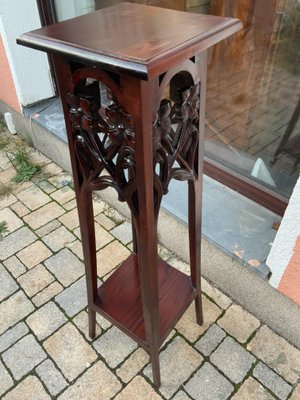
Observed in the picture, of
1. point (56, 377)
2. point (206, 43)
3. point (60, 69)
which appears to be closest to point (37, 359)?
point (56, 377)

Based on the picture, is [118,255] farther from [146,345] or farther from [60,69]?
[60,69]

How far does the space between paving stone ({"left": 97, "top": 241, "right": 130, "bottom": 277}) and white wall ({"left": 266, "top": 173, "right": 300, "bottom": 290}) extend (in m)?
0.91

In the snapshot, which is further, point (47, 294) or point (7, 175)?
point (7, 175)

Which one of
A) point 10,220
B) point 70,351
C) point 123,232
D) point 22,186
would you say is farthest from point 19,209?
point 70,351

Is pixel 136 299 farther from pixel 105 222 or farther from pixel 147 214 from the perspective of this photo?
pixel 105 222

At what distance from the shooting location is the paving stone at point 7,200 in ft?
8.44

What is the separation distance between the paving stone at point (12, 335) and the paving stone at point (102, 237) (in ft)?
2.08

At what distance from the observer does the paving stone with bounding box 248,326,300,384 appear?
5.38ft

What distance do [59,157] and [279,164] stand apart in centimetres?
170

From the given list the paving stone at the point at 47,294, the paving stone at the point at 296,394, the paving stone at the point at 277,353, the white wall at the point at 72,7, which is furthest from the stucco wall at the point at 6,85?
the paving stone at the point at 296,394

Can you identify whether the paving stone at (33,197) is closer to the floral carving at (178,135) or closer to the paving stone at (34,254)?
the paving stone at (34,254)

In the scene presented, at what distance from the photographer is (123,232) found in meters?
2.33

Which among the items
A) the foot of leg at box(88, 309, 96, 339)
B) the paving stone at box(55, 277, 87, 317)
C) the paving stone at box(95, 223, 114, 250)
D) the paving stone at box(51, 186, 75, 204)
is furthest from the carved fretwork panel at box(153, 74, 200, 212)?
the paving stone at box(51, 186, 75, 204)

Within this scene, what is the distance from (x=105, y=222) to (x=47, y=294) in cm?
64
